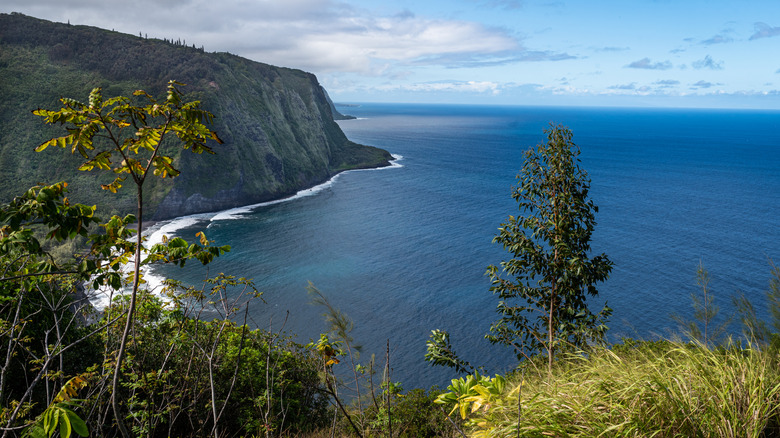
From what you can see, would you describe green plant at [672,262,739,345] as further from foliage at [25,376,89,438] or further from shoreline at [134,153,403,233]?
shoreline at [134,153,403,233]

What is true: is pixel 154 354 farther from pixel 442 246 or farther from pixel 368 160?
pixel 368 160

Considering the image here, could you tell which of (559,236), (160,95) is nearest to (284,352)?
(559,236)

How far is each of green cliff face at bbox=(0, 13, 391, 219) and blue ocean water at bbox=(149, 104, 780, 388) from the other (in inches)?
337

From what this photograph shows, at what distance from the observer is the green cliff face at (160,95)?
3273 inches

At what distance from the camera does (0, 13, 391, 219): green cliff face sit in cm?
8312

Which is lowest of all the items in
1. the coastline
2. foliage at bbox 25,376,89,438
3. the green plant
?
the coastline

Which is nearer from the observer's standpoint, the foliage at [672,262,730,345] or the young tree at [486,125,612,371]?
the foliage at [672,262,730,345]

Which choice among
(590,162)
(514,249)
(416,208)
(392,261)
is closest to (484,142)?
(590,162)

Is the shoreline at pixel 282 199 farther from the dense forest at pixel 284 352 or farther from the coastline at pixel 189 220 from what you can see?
the dense forest at pixel 284 352

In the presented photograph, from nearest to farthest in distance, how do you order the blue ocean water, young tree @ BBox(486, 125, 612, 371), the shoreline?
young tree @ BBox(486, 125, 612, 371) < the blue ocean water < the shoreline

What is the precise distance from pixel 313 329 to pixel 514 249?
32.2 metres

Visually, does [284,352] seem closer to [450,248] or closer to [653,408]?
[653,408]

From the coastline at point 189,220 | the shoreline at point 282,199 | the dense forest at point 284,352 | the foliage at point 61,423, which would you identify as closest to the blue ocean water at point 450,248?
the coastline at point 189,220

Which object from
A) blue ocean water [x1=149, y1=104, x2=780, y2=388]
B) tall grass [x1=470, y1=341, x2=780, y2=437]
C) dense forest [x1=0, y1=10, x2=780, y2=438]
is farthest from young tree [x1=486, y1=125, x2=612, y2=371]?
tall grass [x1=470, y1=341, x2=780, y2=437]
